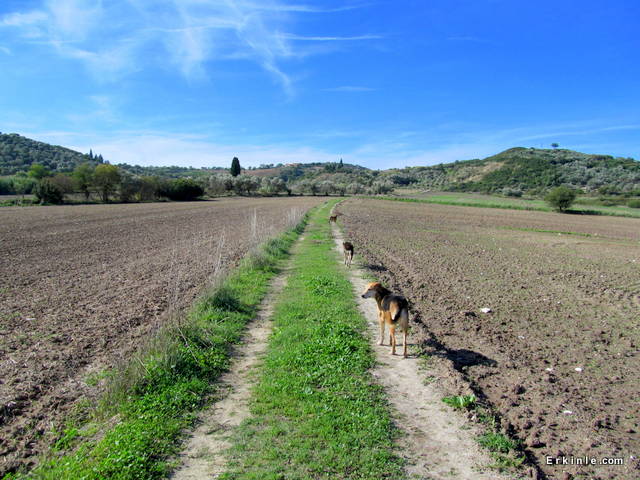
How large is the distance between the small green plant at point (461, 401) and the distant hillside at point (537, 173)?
120 m

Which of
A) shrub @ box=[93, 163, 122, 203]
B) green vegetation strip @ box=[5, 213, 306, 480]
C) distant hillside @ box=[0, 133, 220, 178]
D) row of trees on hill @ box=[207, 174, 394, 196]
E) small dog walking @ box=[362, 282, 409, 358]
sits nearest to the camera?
green vegetation strip @ box=[5, 213, 306, 480]

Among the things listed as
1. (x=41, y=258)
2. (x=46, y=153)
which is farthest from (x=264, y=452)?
(x=46, y=153)

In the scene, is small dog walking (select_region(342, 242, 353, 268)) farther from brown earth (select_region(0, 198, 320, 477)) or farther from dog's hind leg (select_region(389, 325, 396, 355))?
dog's hind leg (select_region(389, 325, 396, 355))

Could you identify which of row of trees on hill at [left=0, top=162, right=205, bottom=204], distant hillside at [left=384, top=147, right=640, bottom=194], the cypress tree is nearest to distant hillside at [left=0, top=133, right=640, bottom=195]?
distant hillside at [left=384, top=147, right=640, bottom=194]

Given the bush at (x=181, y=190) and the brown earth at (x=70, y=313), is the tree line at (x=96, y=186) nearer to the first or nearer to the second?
the bush at (x=181, y=190)

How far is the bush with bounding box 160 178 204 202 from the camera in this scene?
82.7 metres

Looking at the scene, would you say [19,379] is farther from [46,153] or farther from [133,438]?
[46,153]

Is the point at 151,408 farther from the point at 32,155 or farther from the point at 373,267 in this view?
the point at 32,155

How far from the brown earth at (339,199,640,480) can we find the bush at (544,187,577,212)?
53.1 meters

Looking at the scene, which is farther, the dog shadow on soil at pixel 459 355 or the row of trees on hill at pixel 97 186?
the row of trees on hill at pixel 97 186

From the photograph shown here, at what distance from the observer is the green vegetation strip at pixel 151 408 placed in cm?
Answer: 383

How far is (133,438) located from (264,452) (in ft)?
5.14

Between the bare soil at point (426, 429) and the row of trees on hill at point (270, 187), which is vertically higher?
the row of trees on hill at point (270, 187)

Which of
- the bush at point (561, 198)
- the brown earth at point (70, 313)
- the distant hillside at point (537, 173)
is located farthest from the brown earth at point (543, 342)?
the distant hillside at point (537, 173)
